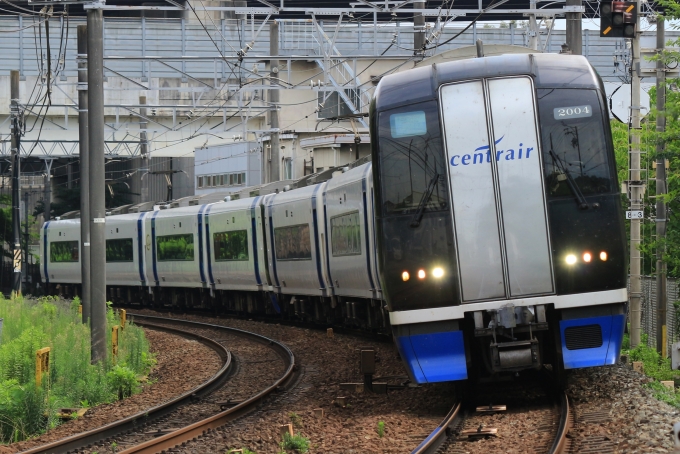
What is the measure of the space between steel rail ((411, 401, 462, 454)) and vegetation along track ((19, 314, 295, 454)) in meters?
2.39

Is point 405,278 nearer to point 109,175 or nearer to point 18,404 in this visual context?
point 18,404

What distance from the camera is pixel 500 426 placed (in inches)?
357

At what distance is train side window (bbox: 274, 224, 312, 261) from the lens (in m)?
21.0

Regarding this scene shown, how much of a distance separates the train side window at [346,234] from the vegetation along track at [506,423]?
5.51 metres

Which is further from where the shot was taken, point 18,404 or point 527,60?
point 18,404

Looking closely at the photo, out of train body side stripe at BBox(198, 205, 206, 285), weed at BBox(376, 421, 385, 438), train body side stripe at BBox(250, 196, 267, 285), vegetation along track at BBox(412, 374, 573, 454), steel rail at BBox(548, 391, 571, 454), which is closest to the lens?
steel rail at BBox(548, 391, 571, 454)

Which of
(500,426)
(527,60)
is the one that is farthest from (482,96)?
(500,426)

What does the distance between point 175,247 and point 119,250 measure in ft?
12.6

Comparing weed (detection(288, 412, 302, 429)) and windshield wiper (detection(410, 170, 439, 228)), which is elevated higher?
windshield wiper (detection(410, 170, 439, 228))

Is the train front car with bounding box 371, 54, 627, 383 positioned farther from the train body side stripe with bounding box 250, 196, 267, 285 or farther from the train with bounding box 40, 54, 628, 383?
the train body side stripe with bounding box 250, 196, 267, 285

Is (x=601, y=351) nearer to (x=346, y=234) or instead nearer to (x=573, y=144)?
(x=573, y=144)

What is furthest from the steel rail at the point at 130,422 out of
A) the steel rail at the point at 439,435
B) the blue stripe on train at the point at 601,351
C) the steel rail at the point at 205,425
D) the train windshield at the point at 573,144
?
the train windshield at the point at 573,144

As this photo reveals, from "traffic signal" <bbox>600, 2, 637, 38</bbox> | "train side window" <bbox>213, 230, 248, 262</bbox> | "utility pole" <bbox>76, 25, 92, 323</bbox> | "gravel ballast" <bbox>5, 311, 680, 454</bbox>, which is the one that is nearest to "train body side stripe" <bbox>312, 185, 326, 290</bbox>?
"utility pole" <bbox>76, 25, 92, 323</bbox>

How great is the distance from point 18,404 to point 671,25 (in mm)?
12043
